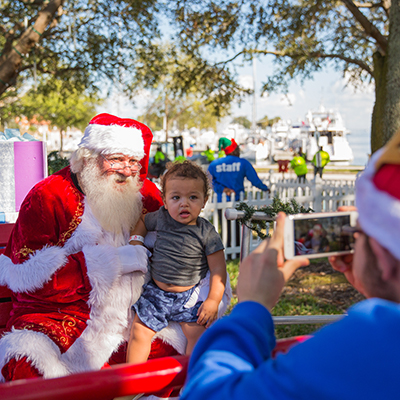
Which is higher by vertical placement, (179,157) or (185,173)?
(179,157)

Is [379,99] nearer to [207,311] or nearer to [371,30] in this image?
[371,30]

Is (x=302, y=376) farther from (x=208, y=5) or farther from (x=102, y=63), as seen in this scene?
(x=102, y=63)

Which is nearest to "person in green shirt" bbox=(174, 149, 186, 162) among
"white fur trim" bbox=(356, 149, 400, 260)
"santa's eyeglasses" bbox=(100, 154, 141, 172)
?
"santa's eyeglasses" bbox=(100, 154, 141, 172)

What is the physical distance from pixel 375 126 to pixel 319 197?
134 inches

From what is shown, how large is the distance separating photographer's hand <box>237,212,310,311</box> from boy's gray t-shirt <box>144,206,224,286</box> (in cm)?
125

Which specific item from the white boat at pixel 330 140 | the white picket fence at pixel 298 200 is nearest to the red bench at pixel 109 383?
the white picket fence at pixel 298 200

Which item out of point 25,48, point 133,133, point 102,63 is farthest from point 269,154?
point 133,133

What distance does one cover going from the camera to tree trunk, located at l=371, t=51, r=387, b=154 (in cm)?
586

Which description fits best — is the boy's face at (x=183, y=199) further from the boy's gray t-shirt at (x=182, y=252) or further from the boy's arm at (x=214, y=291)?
the boy's arm at (x=214, y=291)

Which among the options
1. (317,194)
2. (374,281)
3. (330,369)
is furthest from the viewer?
(317,194)

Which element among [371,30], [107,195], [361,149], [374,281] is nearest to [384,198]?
[374,281]

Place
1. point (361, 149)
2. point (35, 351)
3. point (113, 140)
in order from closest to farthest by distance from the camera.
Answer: point (35, 351) → point (113, 140) → point (361, 149)

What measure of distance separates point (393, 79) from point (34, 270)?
527cm

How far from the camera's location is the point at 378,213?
2.70 feet
